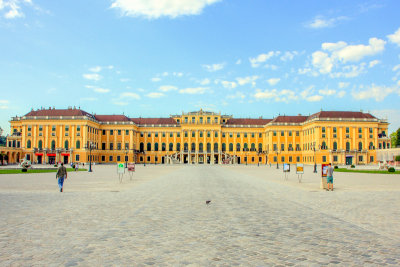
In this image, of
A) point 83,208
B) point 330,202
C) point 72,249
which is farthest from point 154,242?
point 330,202

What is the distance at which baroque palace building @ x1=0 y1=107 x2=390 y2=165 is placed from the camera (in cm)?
8362

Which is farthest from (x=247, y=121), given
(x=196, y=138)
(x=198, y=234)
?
(x=198, y=234)

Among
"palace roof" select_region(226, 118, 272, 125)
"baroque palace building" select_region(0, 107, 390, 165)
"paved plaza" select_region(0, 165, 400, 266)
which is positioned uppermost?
"palace roof" select_region(226, 118, 272, 125)

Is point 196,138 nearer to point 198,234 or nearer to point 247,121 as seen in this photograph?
point 247,121

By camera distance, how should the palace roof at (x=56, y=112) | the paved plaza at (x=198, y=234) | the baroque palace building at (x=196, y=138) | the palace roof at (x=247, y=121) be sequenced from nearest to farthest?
the paved plaza at (x=198, y=234) → the baroque palace building at (x=196, y=138) → the palace roof at (x=56, y=112) → the palace roof at (x=247, y=121)

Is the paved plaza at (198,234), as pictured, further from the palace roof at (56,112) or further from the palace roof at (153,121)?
the palace roof at (153,121)

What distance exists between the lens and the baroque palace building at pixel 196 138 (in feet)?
274

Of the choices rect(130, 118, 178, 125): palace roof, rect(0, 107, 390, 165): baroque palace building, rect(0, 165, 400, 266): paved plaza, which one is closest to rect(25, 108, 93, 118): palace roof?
rect(0, 107, 390, 165): baroque palace building

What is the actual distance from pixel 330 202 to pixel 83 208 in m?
9.96

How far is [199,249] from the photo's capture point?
21.5ft

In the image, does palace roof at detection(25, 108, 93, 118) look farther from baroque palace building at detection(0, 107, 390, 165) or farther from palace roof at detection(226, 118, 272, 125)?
palace roof at detection(226, 118, 272, 125)

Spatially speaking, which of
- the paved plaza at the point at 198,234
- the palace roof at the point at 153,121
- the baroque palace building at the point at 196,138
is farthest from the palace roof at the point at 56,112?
the paved plaza at the point at 198,234

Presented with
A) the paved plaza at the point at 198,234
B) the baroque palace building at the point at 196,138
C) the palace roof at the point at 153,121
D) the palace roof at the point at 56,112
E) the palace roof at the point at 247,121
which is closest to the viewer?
the paved plaza at the point at 198,234

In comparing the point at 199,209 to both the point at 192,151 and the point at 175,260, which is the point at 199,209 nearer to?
the point at 175,260
